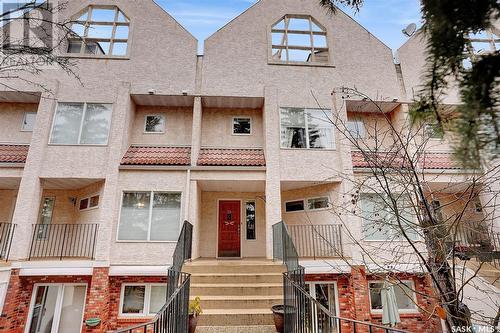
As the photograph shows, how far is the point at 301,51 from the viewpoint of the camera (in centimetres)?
Result: 1125

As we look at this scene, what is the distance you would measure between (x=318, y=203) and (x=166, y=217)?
5682 millimetres

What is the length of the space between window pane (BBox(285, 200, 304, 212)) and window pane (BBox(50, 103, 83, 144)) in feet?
28.0

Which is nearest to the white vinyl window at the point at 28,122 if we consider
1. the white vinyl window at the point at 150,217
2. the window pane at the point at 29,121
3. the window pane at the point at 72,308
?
the window pane at the point at 29,121

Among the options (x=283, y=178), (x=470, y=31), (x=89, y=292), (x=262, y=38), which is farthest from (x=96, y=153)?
(x=470, y=31)

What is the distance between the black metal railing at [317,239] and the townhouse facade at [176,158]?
0.06m

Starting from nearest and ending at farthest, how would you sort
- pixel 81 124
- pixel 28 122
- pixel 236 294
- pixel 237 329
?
pixel 237 329
pixel 236 294
pixel 81 124
pixel 28 122

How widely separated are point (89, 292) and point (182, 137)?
20.2ft

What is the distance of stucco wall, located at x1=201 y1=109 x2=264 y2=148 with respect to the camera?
10836 mm

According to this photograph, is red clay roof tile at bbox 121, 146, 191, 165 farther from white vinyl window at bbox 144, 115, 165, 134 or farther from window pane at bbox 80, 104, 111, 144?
window pane at bbox 80, 104, 111, 144

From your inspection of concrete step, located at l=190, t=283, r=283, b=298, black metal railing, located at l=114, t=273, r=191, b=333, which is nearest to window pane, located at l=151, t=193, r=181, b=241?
concrete step, located at l=190, t=283, r=283, b=298

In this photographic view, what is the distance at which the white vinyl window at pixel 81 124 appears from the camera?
946 centimetres

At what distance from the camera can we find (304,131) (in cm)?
1002

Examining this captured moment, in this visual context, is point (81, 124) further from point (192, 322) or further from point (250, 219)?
point (192, 322)

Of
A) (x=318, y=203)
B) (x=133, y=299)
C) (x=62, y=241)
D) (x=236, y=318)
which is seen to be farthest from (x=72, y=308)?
(x=318, y=203)
